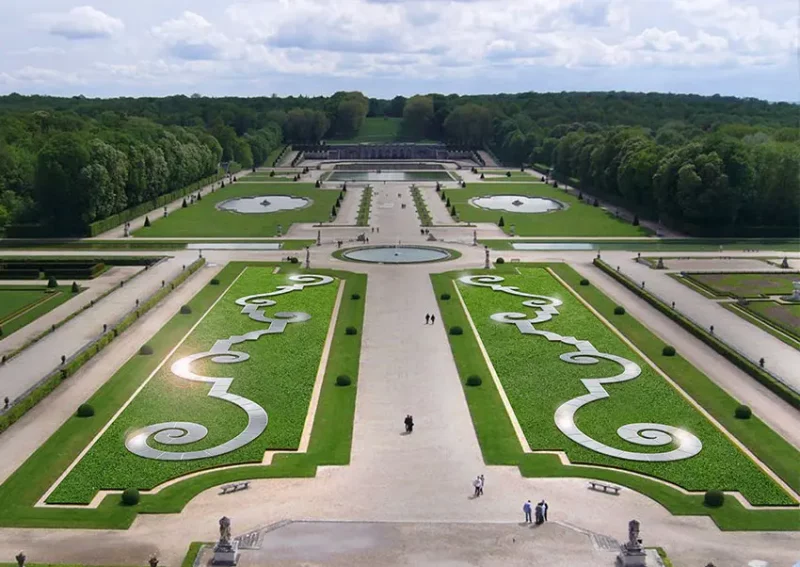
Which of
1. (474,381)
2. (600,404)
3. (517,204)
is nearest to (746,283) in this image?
(600,404)

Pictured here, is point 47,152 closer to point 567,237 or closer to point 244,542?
point 567,237

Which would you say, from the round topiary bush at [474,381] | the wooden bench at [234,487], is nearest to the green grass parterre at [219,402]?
the wooden bench at [234,487]

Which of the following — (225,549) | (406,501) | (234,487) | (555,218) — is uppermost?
(555,218)

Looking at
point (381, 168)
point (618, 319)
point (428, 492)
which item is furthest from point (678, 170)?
point (381, 168)

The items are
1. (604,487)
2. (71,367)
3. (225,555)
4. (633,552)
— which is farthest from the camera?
(71,367)

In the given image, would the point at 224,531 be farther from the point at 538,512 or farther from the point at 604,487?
the point at 604,487

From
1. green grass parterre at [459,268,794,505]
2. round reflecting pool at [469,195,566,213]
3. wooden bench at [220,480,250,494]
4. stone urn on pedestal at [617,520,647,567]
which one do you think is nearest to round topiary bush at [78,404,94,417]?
wooden bench at [220,480,250,494]

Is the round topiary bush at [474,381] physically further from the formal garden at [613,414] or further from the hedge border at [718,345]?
the hedge border at [718,345]

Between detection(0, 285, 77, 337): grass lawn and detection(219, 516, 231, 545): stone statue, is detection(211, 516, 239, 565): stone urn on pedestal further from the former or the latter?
detection(0, 285, 77, 337): grass lawn

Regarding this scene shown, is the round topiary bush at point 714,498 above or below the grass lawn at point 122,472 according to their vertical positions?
above
